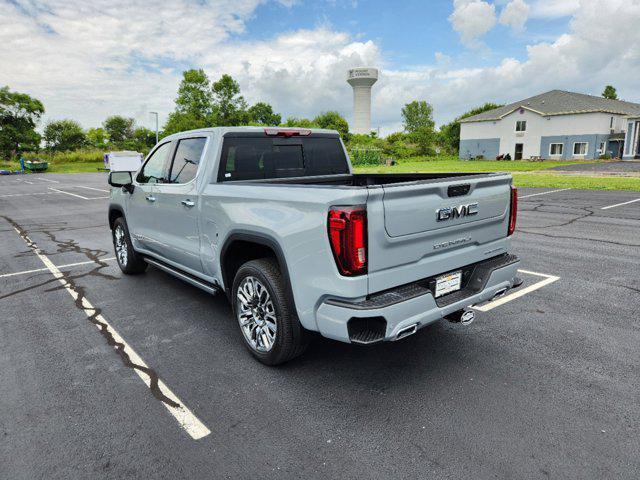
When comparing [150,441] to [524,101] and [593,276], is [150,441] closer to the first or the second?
[593,276]

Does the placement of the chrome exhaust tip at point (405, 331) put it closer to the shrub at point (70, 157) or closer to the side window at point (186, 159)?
the side window at point (186, 159)

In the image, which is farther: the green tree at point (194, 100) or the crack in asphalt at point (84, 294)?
the green tree at point (194, 100)

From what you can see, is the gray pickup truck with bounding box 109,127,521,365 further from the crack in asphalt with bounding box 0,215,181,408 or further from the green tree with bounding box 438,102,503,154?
the green tree with bounding box 438,102,503,154

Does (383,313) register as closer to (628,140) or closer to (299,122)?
(628,140)

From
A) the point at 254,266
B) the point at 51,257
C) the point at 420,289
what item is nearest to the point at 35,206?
the point at 51,257

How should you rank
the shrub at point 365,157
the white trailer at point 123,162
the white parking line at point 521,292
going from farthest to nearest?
the shrub at point 365,157, the white trailer at point 123,162, the white parking line at point 521,292

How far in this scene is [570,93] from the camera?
51781 millimetres

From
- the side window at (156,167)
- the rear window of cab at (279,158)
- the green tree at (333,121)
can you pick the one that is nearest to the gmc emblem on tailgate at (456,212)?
the rear window of cab at (279,158)

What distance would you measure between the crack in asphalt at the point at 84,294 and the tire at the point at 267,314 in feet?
2.60

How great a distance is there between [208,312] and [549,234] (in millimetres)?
7160

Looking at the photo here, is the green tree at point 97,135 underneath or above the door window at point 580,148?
above

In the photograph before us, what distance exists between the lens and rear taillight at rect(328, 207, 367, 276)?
2.68m

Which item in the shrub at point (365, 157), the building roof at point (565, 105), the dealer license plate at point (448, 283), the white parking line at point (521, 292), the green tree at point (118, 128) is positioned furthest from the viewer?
the green tree at point (118, 128)

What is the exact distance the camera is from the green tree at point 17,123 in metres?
59.8
